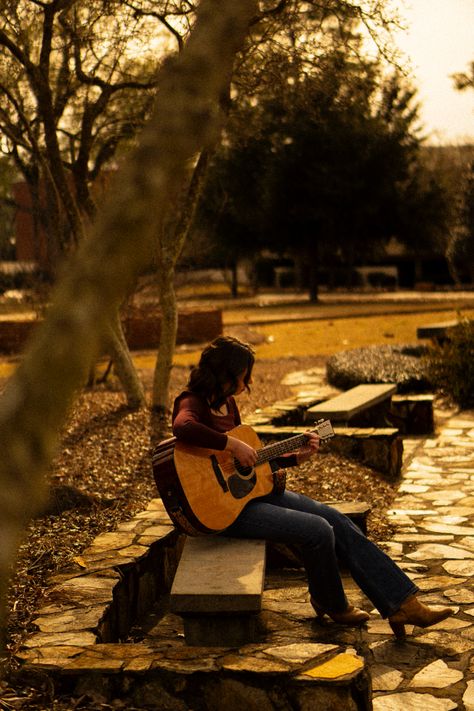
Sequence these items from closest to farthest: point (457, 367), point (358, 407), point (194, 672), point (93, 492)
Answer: point (194, 672) → point (93, 492) → point (358, 407) → point (457, 367)

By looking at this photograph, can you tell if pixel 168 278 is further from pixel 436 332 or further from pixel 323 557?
pixel 323 557

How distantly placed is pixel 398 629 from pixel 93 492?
294 centimetres

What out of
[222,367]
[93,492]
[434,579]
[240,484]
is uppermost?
[222,367]

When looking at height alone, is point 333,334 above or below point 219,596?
above

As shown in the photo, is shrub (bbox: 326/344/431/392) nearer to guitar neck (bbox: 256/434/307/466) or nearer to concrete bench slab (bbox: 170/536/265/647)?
guitar neck (bbox: 256/434/307/466)

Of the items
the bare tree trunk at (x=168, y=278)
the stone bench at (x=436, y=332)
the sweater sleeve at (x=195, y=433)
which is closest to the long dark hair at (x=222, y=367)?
the sweater sleeve at (x=195, y=433)

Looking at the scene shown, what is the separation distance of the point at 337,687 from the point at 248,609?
0.86 m

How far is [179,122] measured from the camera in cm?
145

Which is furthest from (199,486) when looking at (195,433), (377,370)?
(377,370)

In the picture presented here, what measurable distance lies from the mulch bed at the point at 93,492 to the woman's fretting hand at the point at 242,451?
1.22 m

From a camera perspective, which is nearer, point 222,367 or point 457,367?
point 222,367

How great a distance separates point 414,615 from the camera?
4949mm

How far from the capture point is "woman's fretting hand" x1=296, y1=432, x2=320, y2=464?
5312mm

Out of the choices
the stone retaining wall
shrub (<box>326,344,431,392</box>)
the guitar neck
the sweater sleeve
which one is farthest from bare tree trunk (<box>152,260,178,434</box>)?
the stone retaining wall
